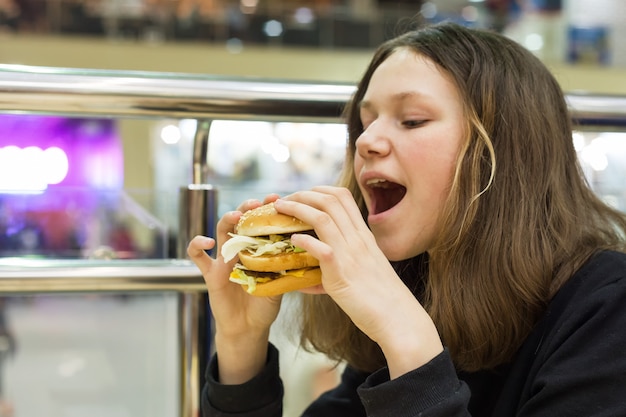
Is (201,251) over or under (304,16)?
under

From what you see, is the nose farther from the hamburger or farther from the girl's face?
the hamburger

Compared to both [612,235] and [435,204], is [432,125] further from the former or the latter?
[612,235]

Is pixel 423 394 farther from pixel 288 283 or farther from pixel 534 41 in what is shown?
pixel 534 41

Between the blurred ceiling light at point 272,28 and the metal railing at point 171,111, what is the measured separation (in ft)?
31.2

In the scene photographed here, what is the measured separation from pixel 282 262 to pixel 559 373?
17.5 inches

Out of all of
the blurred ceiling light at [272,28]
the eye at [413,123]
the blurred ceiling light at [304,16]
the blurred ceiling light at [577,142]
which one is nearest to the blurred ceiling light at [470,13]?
the blurred ceiling light at [304,16]

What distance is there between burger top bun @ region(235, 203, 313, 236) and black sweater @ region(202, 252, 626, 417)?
27 cm

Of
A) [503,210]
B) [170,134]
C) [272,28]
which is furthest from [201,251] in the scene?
[272,28]

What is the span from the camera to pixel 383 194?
1354mm

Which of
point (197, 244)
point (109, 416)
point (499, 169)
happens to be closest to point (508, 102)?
point (499, 169)

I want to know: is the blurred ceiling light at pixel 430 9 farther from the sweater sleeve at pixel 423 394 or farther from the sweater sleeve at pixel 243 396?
the sweater sleeve at pixel 423 394

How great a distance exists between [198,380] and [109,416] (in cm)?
27

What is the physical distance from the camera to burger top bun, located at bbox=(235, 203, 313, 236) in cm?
114

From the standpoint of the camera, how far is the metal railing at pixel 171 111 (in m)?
1.27
